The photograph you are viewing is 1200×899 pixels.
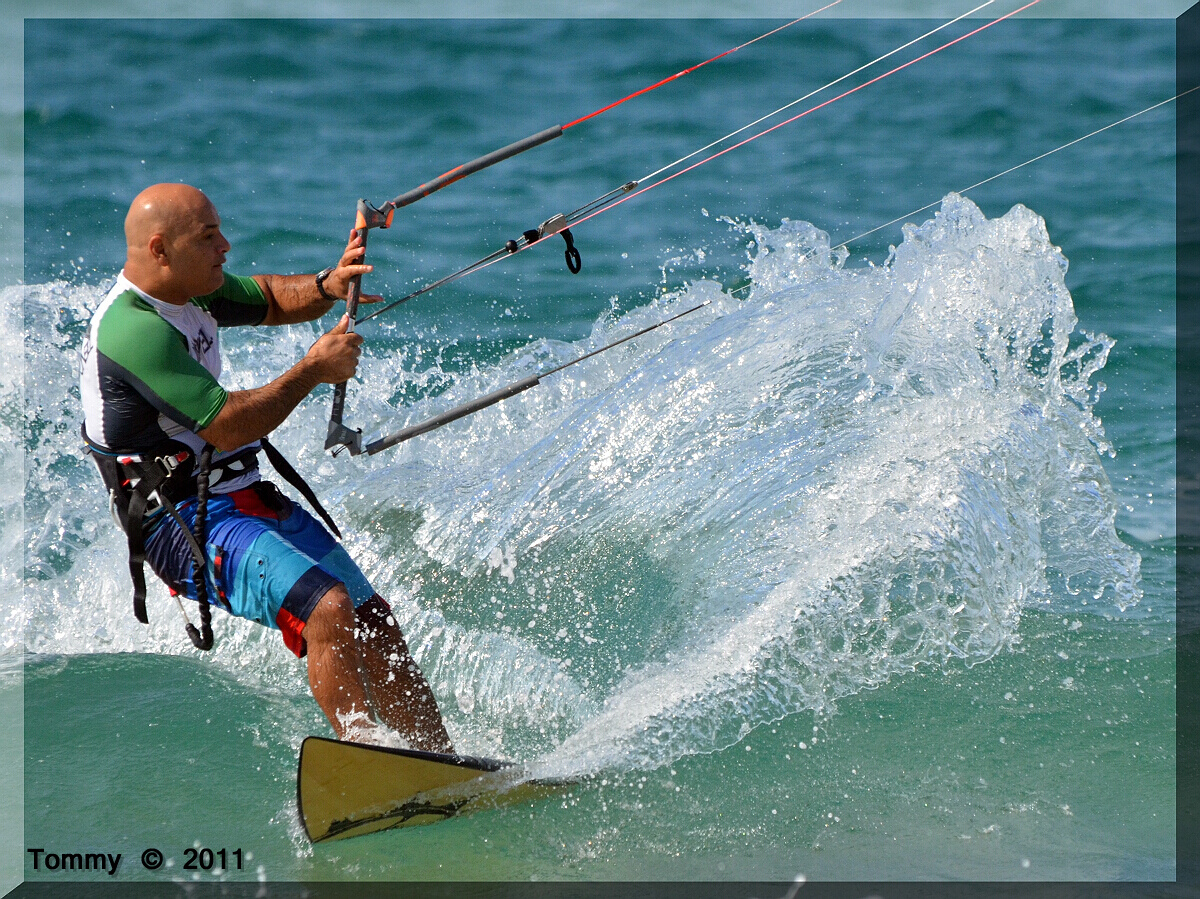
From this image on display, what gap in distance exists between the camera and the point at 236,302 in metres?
3.40

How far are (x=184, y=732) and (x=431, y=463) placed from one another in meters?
1.99

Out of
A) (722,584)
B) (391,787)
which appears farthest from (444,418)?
(722,584)

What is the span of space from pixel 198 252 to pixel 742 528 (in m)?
2.34

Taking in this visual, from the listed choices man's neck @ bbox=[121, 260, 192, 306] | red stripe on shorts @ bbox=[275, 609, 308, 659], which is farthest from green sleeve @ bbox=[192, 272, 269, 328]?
red stripe on shorts @ bbox=[275, 609, 308, 659]

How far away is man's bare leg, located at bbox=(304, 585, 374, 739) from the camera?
2.98 metres

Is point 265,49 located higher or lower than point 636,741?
higher

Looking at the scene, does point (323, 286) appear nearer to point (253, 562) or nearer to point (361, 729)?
point (253, 562)

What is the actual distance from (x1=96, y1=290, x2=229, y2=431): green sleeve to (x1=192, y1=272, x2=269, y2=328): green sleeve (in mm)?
476

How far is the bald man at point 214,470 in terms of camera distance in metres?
2.85

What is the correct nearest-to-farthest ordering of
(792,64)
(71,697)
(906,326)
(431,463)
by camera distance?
(71,697) < (906,326) < (431,463) < (792,64)

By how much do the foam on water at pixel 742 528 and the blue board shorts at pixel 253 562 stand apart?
896mm

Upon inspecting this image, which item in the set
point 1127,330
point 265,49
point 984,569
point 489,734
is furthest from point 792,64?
point 489,734

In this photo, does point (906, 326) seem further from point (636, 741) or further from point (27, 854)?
point (27, 854)

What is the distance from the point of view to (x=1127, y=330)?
24.4ft
